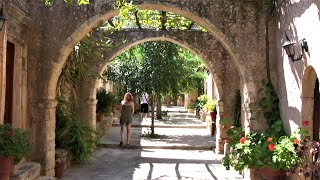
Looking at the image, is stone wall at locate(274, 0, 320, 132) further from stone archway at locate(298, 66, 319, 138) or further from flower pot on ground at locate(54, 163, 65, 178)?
flower pot on ground at locate(54, 163, 65, 178)

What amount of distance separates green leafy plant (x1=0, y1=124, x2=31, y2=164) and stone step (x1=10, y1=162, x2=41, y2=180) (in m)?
0.45

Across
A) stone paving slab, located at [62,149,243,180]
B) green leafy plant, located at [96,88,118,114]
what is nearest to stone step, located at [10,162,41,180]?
stone paving slab, located at [62,149,243,180]

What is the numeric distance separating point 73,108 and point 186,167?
3.35m

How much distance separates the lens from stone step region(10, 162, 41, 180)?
5633mm

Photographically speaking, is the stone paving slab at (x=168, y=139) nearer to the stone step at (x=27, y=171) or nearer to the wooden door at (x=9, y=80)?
the stone step at (x=27, y=171)

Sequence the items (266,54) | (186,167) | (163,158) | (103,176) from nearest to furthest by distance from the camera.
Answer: (266,54)
(103,176)
(186,167)
(163,158)

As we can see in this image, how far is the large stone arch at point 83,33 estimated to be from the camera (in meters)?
6.95

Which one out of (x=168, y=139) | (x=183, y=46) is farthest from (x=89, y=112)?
(x=183, y=46)

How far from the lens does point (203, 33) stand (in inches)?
430

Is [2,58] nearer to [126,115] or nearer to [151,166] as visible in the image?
[151,166]

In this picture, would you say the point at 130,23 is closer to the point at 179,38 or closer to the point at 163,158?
the point at 179,38

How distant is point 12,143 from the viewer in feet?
16.7

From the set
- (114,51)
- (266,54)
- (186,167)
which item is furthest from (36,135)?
(114,51)

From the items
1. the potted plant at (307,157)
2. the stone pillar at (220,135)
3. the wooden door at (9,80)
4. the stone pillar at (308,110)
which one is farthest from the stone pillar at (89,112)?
the potted plant at (307,157)
